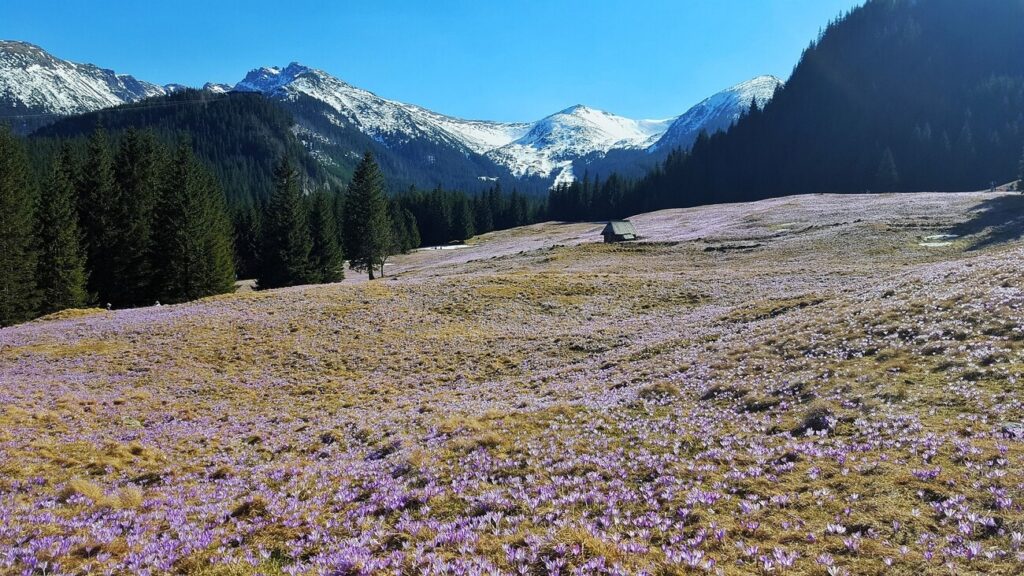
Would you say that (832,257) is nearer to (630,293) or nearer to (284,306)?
(630,293)

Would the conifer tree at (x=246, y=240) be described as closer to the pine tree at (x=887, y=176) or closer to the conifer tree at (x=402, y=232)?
the conifer tree at (x=402, y=232)

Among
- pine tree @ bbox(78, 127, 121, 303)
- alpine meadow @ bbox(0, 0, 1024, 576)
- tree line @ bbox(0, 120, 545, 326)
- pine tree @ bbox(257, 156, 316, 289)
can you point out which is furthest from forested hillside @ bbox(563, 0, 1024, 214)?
pine tree @ bbox(78, 127, 121, 303)

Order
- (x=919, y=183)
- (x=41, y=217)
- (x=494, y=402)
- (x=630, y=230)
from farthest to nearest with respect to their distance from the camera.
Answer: (x=919, y=183)
(x=630, y=230)
(x=41, y=217)
(x=494, y=402)

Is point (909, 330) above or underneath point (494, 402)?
above

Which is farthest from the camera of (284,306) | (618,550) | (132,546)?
(284,306)

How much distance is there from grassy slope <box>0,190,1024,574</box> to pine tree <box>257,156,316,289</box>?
37.3 m

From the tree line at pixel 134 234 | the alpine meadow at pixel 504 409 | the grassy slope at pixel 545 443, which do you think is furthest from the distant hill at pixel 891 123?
→ the grassy slope at pixel 545 443

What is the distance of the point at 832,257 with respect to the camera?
156 feet

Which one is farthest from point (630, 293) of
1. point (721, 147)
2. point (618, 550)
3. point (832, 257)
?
point (721, 147)

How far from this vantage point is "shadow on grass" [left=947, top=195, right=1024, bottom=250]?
149 ft

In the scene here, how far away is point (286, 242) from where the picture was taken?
6888 centimetres

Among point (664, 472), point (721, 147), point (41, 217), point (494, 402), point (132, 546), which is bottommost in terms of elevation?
point (494, 402)

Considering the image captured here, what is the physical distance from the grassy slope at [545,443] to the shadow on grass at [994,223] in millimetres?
32529

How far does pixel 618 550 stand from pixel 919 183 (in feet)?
585
